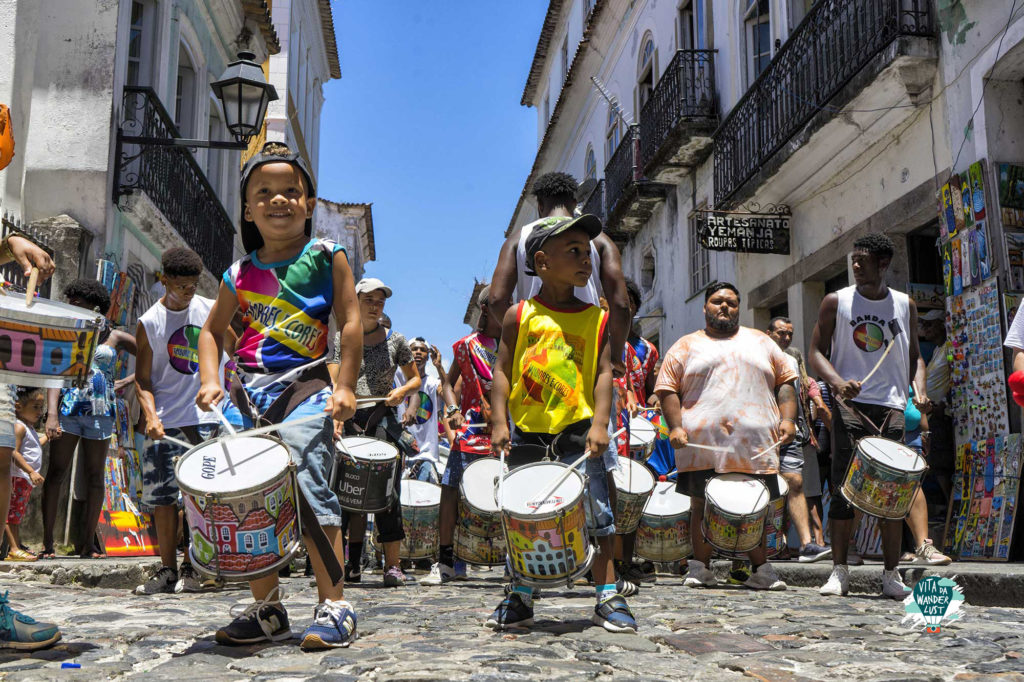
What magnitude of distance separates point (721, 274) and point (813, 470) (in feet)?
24.5

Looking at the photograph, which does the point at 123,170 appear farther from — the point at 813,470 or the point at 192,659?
the point at 192,659

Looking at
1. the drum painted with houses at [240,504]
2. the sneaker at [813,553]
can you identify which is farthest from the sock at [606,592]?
the sneaker at [813,553]

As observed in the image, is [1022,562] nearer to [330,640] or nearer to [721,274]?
[330,640]

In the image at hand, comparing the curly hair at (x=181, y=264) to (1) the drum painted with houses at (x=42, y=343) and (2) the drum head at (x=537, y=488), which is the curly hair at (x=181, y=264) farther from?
(2) the drum head at (x=537, y=488)

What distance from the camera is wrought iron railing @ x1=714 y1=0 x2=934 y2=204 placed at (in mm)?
10203

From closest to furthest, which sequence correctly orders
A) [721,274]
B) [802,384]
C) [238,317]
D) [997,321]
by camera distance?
[238,317] → [997,321] → [802,384] → [721,274]

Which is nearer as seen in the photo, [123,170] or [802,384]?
[802,384]

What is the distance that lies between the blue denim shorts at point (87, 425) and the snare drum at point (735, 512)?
15.6 feet

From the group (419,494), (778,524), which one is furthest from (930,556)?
(419,494)

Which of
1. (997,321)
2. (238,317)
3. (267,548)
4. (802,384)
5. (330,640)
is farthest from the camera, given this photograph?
(802,384)

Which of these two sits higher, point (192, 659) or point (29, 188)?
point (29, 188)

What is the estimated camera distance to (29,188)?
1100cm

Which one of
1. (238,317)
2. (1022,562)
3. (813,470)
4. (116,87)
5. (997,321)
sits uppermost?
(116,87)

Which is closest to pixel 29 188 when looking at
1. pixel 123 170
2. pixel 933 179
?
pixel 123 170
